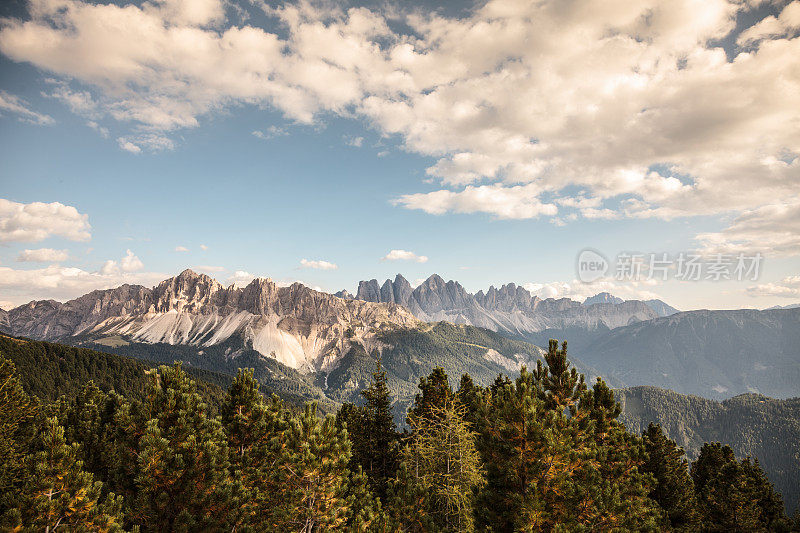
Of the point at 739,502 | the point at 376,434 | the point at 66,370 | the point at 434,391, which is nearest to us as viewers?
the point at 739,502

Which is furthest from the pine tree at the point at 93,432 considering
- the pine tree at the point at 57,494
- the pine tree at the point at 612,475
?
the pine tree at the point at 612,475

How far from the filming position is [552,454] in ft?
60.2

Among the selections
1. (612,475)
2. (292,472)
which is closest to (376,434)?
(612,475)

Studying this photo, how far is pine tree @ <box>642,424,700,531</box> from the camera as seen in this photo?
35594 millimetres

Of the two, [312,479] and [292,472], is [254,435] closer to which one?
[292,472]

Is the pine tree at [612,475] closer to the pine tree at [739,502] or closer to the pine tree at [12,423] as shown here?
the pine tree at [739,502]

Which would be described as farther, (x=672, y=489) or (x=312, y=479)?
(x=672, y=489)

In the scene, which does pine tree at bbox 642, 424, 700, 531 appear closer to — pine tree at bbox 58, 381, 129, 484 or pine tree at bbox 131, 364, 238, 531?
pine tree at bbox 131, 364, 238, 531

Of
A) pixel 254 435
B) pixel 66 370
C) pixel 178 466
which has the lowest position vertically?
pixel 66 370

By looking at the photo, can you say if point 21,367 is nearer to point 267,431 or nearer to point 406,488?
point 267,431

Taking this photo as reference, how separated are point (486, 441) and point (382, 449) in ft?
86.3

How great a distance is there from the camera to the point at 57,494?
1570 centimetres

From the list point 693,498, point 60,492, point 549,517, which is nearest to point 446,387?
point 549,517

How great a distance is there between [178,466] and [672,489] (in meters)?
46.3
